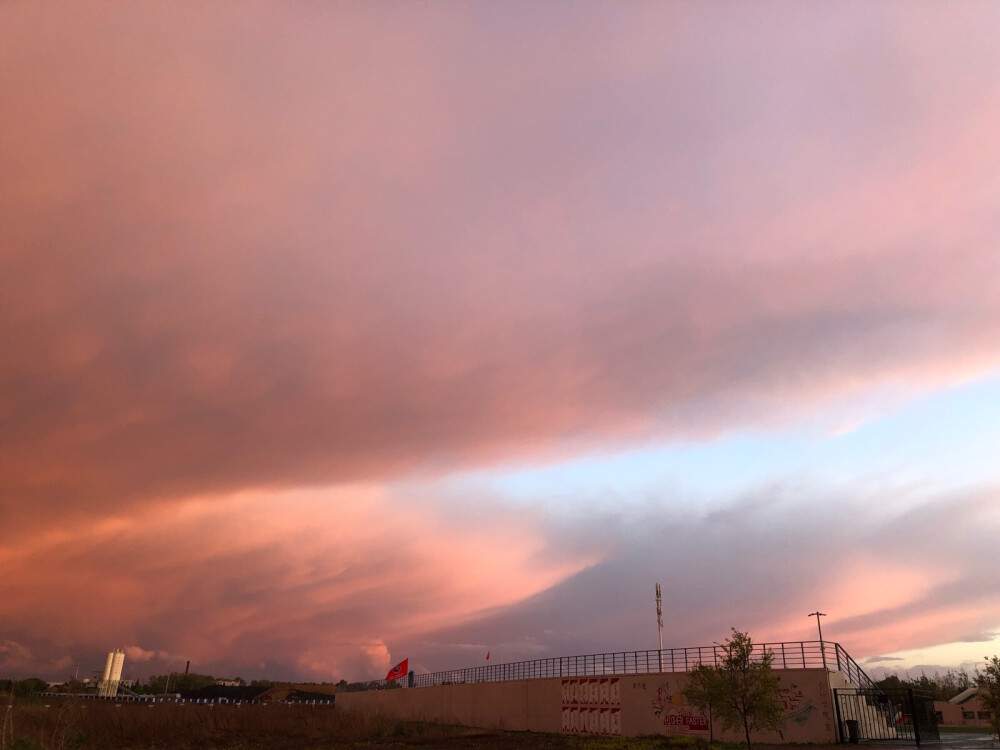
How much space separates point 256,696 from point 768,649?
11667 centimetres

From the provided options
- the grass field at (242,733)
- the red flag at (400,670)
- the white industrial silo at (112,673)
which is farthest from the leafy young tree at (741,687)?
the white industrial silo at (112,673)

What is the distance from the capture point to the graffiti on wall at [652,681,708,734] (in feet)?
139

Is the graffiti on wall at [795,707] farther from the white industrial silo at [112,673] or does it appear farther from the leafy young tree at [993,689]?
the white industrial silo at [112,673]

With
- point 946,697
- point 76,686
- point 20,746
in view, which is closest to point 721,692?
point 20,746

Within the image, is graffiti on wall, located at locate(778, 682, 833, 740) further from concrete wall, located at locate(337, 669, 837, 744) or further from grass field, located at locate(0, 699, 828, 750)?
grass field, located at locate(0, 699, 828, 750)

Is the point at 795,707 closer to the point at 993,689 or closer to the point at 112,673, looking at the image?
the point at 993,689

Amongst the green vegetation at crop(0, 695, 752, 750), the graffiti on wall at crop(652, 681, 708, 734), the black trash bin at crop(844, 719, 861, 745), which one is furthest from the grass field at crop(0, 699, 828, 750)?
the black trash bin at crop(844, 719, 861, 745)

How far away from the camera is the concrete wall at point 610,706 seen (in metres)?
37.8

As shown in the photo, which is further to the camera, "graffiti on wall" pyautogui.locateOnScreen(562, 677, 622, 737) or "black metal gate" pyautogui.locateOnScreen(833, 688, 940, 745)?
"graffiti on wall" pyautogui.locateOnScreen(562, 677, 622, 737)

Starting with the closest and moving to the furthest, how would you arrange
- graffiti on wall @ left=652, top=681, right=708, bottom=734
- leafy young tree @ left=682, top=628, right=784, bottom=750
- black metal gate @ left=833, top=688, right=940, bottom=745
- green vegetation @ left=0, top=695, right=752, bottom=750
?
1. leafy young tree @ left=682, top=628, right=784, bottom=750
2. black metal gate @ left=833, top=688, right=940, bottom=745
3. green vegetation @ left=0, top=695, right=752, bottom=750
4. graffiti on wall @ left=652, top=681, right=708, bottom=734

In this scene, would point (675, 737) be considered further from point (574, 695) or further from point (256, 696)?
point (256, 696)

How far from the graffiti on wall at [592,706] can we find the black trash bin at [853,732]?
15.8 metres

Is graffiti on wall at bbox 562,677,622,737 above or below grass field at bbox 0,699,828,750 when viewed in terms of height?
above

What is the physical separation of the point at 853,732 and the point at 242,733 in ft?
129
